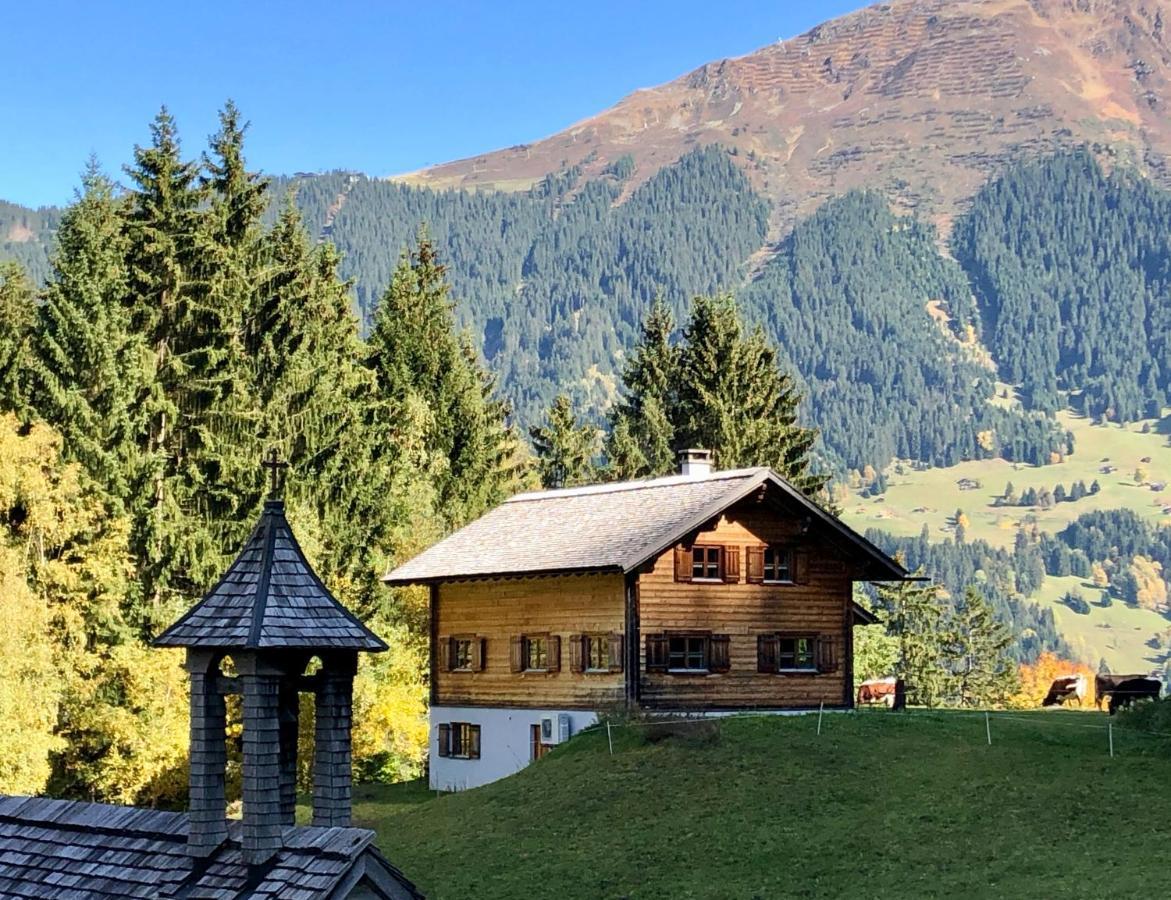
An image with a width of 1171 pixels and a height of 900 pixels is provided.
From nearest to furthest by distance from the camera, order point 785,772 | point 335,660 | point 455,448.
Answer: point 335,660
point 785,772
point 455,448

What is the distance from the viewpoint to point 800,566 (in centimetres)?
5188

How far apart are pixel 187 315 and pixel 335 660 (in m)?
42.9

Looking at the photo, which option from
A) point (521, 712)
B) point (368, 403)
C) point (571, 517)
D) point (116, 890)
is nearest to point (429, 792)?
point (521, 712)

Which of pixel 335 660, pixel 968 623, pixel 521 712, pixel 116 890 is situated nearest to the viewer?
pixel 116 890

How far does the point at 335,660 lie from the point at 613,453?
72.1 metres

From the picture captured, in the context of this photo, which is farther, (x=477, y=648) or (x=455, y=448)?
(x=455, y=448)

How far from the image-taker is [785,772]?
40.0m

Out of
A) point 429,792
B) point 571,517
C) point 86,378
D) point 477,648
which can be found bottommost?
point 429,792

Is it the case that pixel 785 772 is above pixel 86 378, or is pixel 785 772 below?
below

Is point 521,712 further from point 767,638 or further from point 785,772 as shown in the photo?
point 785,772

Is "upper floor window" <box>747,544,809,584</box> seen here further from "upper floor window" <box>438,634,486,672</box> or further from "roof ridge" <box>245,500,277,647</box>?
"roof ridge" <box>245,500,277,647</box>

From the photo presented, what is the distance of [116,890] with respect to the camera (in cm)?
1789

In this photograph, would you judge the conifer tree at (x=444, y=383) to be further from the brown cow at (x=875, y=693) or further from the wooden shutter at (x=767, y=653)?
the wooden shutter at (x=767, y=653)

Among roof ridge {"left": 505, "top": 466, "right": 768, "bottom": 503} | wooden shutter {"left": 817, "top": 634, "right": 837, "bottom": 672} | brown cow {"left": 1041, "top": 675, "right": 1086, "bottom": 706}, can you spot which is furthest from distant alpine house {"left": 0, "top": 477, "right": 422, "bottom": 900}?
brown cow {"left": 1041, "top": 675, "right": 1086, "bottom": 706}
